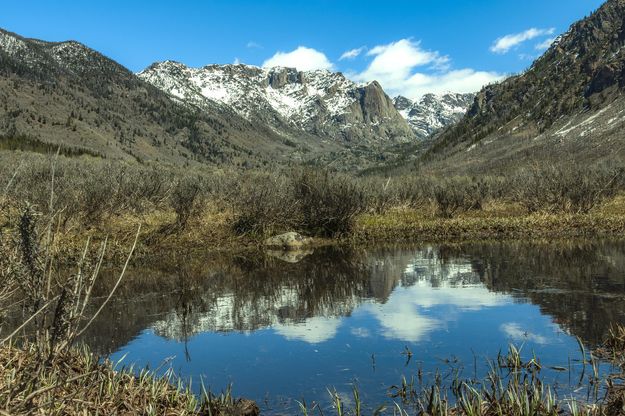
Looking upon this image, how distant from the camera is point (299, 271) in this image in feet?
63.4

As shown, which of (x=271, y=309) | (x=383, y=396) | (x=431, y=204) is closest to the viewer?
(x=383, y=396)

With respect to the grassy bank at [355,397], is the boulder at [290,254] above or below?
above

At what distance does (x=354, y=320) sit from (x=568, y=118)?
160 meters

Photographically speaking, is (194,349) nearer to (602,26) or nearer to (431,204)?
(431,204)

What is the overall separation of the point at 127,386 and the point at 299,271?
12469 millimetres

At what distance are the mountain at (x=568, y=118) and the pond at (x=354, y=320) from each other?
96.9 meters

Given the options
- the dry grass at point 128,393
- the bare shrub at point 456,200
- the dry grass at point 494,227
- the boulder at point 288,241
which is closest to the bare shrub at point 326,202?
the dry grass at point 494,227

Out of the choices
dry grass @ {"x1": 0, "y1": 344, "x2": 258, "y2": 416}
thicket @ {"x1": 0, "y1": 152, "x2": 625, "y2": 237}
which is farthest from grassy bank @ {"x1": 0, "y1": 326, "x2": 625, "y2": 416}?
thicket @ {"x1": 0, "y1": 152, "x2": 625, "y2": 237}

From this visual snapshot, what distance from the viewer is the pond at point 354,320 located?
8.71 metres

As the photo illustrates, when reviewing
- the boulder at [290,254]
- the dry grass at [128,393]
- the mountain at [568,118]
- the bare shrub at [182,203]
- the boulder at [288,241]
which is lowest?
the dry grass at [128,393]

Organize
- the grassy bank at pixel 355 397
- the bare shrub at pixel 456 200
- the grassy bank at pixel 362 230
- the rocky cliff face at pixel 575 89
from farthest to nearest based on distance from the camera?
the rocky cliff face at pixel 575 89 < the bare shrub at pixel 456 200 < the grassy bank at pixel 362 230 < the grassy bank at pixel 355 397

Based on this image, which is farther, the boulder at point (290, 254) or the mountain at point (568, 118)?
the mountain at point (568, 118)


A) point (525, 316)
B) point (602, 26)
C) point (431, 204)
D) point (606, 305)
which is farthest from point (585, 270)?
point (602, 26)

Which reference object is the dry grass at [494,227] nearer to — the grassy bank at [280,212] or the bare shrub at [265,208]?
the grassy bank at [280,212]
